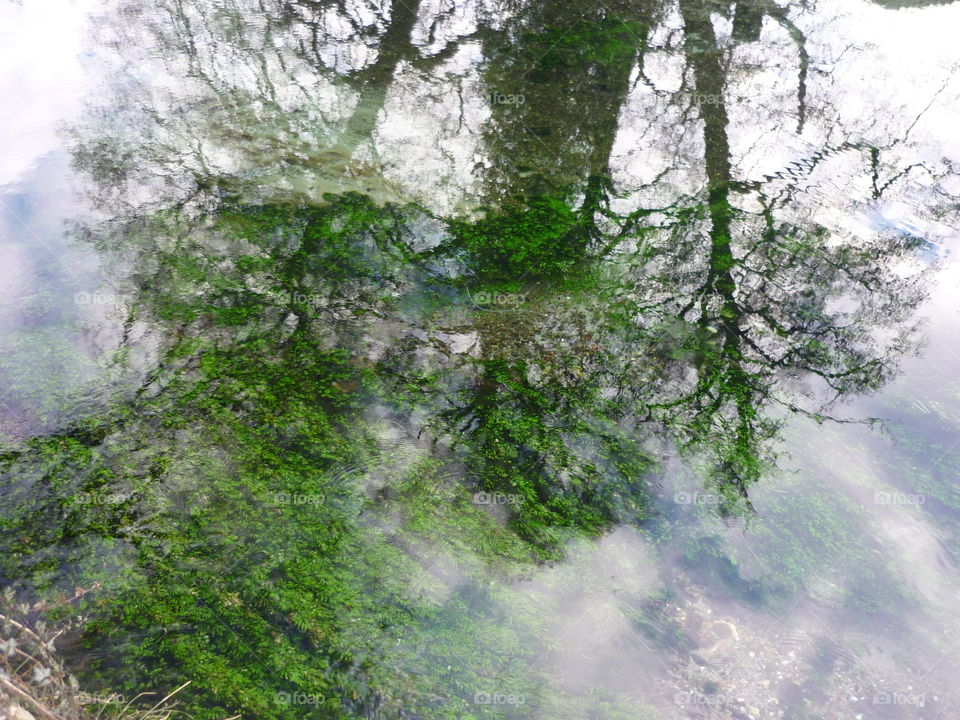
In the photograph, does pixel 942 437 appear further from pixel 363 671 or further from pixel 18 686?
pixel 18 686

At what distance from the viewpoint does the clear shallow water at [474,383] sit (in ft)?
8.98

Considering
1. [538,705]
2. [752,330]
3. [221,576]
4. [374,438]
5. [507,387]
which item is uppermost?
[752,330]

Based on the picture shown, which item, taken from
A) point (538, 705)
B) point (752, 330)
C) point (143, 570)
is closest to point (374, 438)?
point (143, 570)

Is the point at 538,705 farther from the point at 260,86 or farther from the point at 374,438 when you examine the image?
the point at 260,86

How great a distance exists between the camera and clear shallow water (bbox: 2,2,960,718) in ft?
8.98

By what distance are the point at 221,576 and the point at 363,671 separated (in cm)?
77

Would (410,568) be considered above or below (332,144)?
below

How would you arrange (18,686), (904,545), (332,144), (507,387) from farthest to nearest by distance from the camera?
(332,144)
(507,387)
(904,545)
(18,686)

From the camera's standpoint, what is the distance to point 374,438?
345 cm

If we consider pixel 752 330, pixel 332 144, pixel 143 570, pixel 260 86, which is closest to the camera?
pixel 143 570

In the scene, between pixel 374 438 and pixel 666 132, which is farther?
pixel 666 132

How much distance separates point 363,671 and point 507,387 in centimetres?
178

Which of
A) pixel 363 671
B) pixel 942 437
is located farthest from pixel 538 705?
pixel 942 437

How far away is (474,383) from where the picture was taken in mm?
3809
